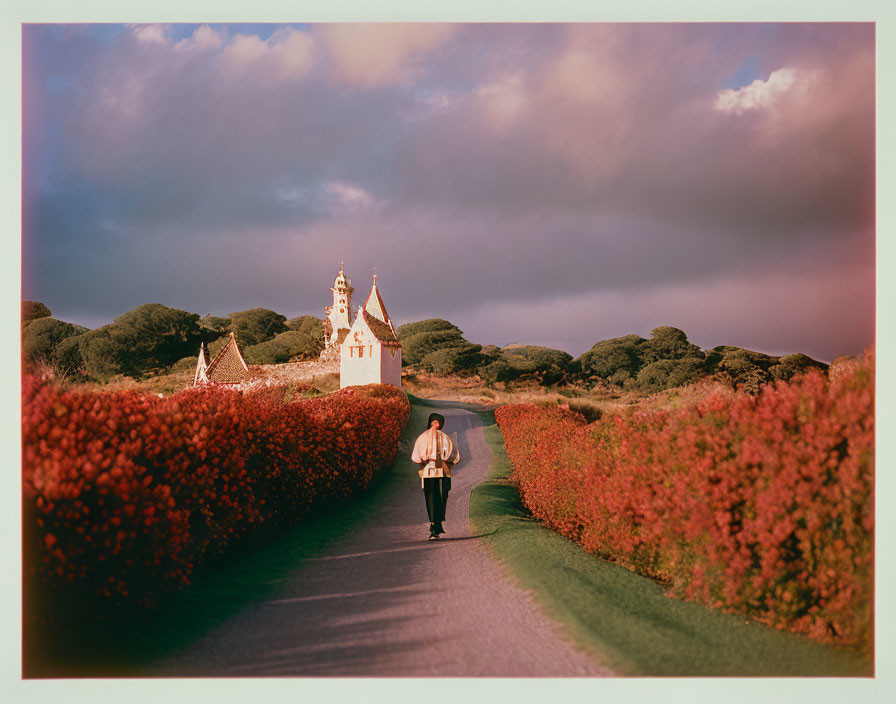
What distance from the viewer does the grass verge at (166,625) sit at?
4207mm

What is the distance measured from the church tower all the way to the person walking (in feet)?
12.6

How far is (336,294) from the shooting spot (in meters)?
10.6

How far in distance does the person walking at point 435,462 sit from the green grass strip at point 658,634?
5.65 feet

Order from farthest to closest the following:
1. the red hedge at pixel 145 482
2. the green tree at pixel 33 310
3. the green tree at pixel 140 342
Result: the green tree at pixel 140 342, the green tree at pixel 33 310, the red hedge at pixel 145 482

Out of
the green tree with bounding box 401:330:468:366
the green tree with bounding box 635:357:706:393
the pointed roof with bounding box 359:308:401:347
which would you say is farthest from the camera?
the green tree with bounding box 401:330:468:366

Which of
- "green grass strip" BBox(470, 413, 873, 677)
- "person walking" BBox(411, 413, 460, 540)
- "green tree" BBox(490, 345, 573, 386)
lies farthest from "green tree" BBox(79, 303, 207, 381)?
"green tree" BBox(490, 345, 573, 386)

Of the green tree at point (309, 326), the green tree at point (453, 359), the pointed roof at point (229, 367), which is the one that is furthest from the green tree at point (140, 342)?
the green tree at point (453, 359)

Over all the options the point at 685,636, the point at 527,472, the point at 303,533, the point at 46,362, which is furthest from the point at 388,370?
the point at 685,636

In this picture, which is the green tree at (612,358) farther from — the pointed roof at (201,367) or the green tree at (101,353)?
the green tree at (101,353)

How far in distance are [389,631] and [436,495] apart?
2853 millimetres

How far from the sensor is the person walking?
282 inches

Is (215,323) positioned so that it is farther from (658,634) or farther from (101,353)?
(658,634)

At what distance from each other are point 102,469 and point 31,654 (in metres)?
1.94

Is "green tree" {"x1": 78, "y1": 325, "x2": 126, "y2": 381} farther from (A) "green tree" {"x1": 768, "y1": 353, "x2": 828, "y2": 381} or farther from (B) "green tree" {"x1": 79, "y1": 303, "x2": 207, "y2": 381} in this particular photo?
(A) "green tree" {"x1": 768, "y1": 353, "x2": 828, "y2": 381}
